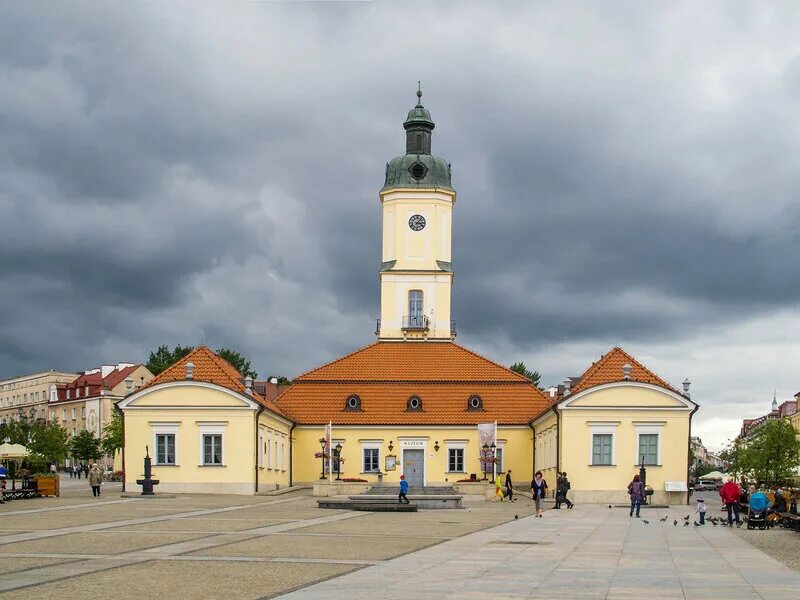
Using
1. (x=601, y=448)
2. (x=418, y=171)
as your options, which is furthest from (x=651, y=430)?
(x=418, y=171)

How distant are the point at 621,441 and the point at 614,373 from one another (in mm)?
3510

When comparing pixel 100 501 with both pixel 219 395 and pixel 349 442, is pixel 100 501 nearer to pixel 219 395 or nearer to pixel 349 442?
pixel 219 395

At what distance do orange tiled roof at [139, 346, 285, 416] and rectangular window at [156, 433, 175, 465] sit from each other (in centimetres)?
261

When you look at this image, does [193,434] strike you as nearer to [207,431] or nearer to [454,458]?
[207,431]

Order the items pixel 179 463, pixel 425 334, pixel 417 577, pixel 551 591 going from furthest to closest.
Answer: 1. pixel 425 334
2. pixel 179 463
3. pixel 417 577
4. pixel 551 591

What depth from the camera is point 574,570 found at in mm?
19344

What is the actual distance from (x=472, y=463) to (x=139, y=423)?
1875cm

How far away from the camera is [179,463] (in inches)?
2190

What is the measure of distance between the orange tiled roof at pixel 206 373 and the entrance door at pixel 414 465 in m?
9.04

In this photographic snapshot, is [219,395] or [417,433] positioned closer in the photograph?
[219,395]

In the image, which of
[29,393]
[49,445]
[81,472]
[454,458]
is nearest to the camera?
[454,458]

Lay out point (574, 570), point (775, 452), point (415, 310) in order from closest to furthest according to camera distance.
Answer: point (574, 570)
point (415, 310)
point (775, 452)

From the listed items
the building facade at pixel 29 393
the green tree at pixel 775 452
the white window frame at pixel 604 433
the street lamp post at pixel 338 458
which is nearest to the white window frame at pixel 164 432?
the street lamp post at pixel 338 458

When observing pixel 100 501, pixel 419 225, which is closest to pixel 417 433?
pixel 419 225
